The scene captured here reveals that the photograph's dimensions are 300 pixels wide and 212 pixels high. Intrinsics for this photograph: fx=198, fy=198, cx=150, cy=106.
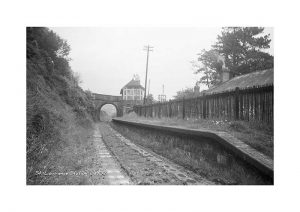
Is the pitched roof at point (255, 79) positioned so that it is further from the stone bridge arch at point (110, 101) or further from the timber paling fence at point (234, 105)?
the stone bridge arch at point (110, 101)

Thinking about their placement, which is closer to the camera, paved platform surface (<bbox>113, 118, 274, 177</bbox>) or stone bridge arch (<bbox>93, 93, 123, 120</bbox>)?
paved platform surface (<bbox>113, 118, 274, 177</bbox>)

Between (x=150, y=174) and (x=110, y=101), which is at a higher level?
(x=110, y=101)

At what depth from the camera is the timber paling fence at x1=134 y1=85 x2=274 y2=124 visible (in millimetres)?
4784

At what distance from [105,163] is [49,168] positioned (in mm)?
1629

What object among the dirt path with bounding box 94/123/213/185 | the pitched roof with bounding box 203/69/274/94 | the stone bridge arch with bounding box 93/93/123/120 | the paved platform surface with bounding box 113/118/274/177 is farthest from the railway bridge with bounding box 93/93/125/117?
the paved platform surface with bounding box 113/118/274/177

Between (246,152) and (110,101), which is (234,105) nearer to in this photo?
(246,152)

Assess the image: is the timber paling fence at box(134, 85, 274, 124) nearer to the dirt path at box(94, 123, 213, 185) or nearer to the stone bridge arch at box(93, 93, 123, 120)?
the dirt path at box(94, 123, 213, 185)

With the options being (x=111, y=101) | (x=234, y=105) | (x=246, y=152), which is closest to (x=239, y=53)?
(x=234, y=105)

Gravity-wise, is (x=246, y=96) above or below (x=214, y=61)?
below

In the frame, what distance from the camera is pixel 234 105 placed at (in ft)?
20.0
